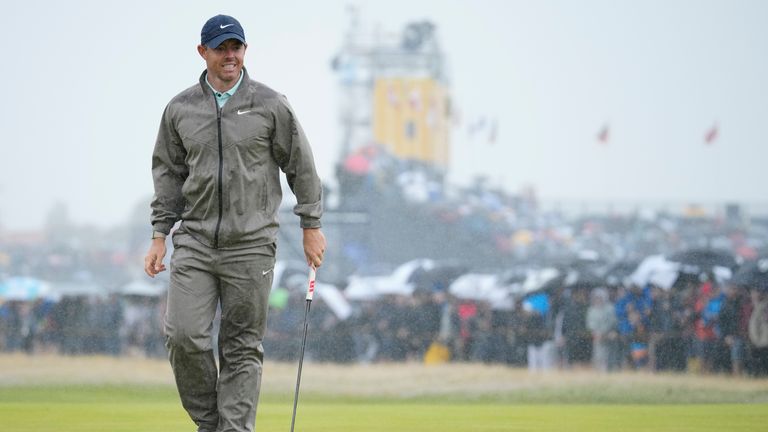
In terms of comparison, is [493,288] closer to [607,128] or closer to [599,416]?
[599,416]

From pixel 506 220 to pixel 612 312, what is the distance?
29.3 metres

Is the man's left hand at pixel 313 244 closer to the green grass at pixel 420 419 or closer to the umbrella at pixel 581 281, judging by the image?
the green grass at pixel 420 419

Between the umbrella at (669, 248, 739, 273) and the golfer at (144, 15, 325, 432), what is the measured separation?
53.0ft

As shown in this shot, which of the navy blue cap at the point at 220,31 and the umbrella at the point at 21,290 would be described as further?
the umbrella at the point at 21,290

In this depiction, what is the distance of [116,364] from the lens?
79.3 ft

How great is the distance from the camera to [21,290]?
3019cm

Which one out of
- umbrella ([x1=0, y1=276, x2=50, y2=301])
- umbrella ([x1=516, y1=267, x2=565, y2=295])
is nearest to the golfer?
umbrella ([x1=516, y1=267, x2=565, y2=295])

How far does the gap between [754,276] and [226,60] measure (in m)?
15.7

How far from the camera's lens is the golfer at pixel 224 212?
6.00 metres

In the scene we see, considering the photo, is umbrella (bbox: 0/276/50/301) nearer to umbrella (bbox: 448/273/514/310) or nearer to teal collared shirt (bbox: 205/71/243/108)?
umbrella (bbox: 448/273/514/310)

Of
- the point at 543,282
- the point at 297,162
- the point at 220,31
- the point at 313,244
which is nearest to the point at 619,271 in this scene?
the point at 543,282

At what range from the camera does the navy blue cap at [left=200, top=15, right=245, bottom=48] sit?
598 centimetres

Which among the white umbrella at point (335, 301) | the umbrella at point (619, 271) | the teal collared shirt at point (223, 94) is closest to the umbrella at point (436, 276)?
the white umbrella at point (335, 301)

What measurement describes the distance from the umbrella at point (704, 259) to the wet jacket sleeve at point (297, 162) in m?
16.0
